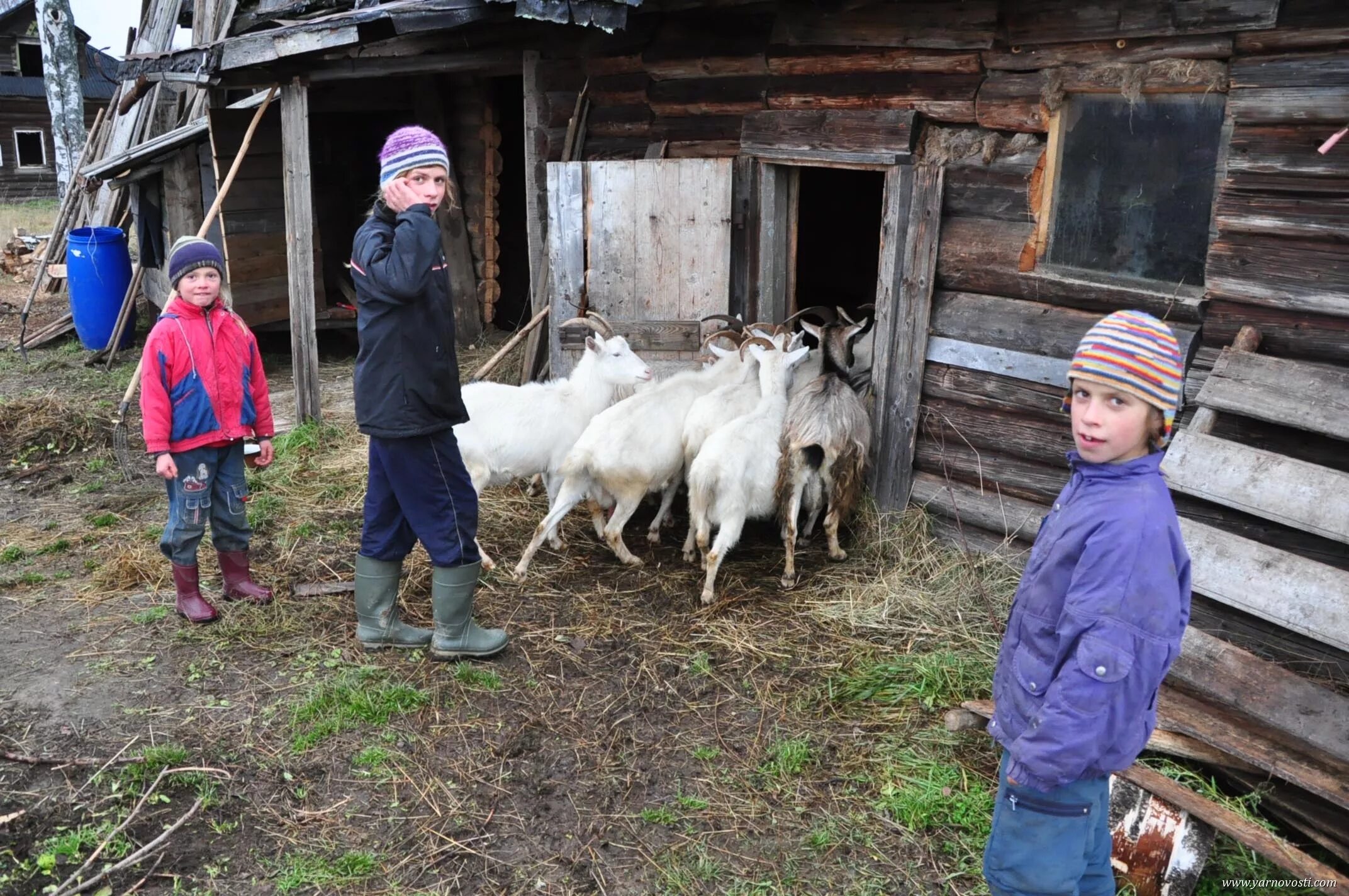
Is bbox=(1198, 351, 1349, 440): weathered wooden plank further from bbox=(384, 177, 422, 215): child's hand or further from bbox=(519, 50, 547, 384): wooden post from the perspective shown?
bbox=(519, 50, 547, 384): wooden post

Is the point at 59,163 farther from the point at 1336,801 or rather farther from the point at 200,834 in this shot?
the point at 1336,801

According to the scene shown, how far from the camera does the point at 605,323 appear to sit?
6844 millimetres

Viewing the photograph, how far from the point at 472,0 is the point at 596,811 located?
502cm

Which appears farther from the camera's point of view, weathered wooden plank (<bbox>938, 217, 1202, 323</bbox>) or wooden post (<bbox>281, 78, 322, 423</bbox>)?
wooden post (<bbox>281, 78, 322, 423</bbox>)

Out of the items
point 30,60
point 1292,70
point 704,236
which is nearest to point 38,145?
point 30,60

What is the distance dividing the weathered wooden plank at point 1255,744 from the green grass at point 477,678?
2825mm

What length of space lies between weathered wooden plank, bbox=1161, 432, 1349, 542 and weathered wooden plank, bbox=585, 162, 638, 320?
12.5 feet

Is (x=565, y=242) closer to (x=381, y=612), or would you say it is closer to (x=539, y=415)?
(x=539, y=415)

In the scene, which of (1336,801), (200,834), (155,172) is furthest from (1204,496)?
(155,172)

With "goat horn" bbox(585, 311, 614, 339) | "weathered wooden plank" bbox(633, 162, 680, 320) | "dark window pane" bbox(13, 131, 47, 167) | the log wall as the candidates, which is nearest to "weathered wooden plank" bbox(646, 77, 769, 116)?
the log wall

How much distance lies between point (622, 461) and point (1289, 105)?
3578mm

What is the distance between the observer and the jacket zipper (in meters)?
2.44

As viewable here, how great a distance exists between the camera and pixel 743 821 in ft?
12.7

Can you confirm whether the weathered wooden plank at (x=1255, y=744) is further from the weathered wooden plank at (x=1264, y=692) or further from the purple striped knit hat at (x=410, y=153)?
the purple striped knit hat at (x=410, y=153)
